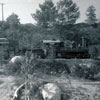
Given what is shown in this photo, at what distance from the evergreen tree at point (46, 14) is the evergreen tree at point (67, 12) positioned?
0.92 metres

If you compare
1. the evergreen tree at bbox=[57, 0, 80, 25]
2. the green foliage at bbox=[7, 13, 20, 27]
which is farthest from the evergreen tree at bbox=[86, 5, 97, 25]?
the green foliage at bbox=[7, 13, 20, 27]

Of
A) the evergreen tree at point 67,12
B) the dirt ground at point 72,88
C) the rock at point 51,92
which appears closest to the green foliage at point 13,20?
the evergreen tree at point 67,12

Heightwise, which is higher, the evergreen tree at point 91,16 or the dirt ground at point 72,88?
the evergreen tree at point 91,16

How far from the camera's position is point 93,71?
10.5 metres

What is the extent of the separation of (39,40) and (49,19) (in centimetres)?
613

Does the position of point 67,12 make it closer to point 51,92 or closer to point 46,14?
point 46,14

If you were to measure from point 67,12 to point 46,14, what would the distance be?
3092mm

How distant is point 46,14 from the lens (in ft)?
86.3

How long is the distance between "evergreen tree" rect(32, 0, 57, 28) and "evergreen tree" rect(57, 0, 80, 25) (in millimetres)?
924

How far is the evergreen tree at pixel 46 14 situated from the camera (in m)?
26.1

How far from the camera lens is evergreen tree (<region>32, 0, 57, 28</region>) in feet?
85.7

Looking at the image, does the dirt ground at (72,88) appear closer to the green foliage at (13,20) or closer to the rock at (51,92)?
the rock at (51,92)

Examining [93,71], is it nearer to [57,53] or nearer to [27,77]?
[27,77]

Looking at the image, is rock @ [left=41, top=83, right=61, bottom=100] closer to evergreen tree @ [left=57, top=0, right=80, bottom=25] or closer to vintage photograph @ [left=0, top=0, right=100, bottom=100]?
vintage photograph @ [left=0, top=0, right=100, bottom=100]
